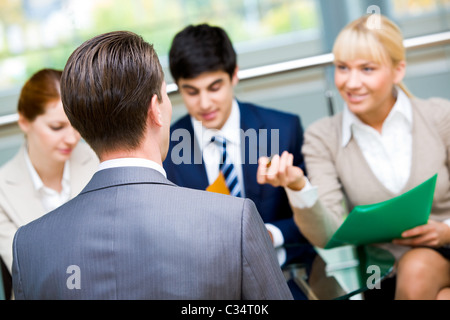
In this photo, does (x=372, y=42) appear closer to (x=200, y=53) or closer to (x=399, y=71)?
(x=399, y=71)

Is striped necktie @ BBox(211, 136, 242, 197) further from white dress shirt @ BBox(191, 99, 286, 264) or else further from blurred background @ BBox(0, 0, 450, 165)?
blurred background @ BBox(0, 0, 450, 165)

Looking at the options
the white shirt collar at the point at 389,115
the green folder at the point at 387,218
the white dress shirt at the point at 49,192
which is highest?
the white shirt collar at the point at 389,115

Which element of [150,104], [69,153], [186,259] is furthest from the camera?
[69,153]

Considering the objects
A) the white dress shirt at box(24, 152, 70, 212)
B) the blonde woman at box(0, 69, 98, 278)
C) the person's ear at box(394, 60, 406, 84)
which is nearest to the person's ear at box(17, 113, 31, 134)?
the blonde woman at box(0, 69, 98, 278)

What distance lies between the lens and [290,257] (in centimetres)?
205

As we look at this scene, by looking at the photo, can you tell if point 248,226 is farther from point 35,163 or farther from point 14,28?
point 14,28

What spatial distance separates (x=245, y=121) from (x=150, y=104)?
4.11 feet

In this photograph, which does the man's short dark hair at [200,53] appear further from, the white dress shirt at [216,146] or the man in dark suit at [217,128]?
the white dress shirt at [216,146]

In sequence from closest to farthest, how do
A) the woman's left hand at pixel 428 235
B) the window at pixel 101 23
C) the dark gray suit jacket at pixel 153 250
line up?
the dark gray suit jacket at pixel 153 250 → the woman's left hand at pixel 428 235 → the window at pixel 101 23

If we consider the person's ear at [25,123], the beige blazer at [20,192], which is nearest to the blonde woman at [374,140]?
the beige blazer at [20,192]

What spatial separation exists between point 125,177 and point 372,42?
1379 mm

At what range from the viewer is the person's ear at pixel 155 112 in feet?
4.00

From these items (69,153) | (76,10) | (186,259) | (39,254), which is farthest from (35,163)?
(76,10)

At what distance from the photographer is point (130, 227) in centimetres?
113
